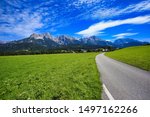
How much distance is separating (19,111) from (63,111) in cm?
179

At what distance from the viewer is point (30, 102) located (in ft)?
22.6

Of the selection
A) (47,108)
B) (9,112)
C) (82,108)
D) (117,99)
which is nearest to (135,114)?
(117,99)

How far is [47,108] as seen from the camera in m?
6.14

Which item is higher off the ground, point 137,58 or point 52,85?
point 52,85

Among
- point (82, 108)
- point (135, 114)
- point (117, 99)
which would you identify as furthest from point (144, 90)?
point (82, 108)

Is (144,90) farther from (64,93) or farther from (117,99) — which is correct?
(64,93)

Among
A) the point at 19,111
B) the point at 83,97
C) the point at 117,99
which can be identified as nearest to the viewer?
the point at 19,111

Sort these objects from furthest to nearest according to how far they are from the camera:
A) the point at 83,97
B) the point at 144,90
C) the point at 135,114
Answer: the point at 144,90 < the point at 83,97 < the point at 135,114

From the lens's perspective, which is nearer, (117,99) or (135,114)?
(135,114)

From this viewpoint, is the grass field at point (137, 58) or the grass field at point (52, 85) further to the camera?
the grass field at point (137, 58)

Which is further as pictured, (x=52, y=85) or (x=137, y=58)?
(x=137, y=58)

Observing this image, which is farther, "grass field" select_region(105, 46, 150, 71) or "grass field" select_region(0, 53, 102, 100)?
"grass field" select_region(105, 46, 150, 71)

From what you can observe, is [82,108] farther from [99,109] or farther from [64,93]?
[64,93]

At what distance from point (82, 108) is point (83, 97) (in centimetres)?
128
